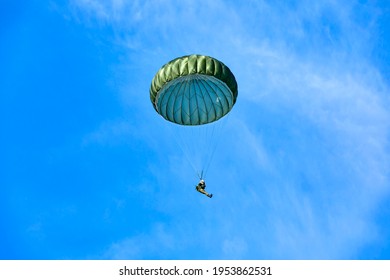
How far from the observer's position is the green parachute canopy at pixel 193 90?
35.1m

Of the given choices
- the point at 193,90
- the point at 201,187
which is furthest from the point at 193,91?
the point at 201,187

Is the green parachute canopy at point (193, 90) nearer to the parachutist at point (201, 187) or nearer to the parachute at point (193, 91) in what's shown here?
the parachute at point (193, 91)

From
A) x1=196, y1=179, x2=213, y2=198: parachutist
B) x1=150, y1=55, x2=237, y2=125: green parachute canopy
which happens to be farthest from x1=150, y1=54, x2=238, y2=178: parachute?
x1=196, y1=179, x2=213, y2=198: parachutist

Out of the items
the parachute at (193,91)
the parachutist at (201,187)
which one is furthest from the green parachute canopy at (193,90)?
the parachutist at (201,187)

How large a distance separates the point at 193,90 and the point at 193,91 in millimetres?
69

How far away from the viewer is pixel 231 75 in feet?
119

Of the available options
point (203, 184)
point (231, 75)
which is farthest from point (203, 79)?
point (203, 184)

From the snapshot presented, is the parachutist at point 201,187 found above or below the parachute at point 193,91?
below

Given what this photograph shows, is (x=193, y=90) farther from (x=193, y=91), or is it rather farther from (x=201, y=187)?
(x=201, y=187)
